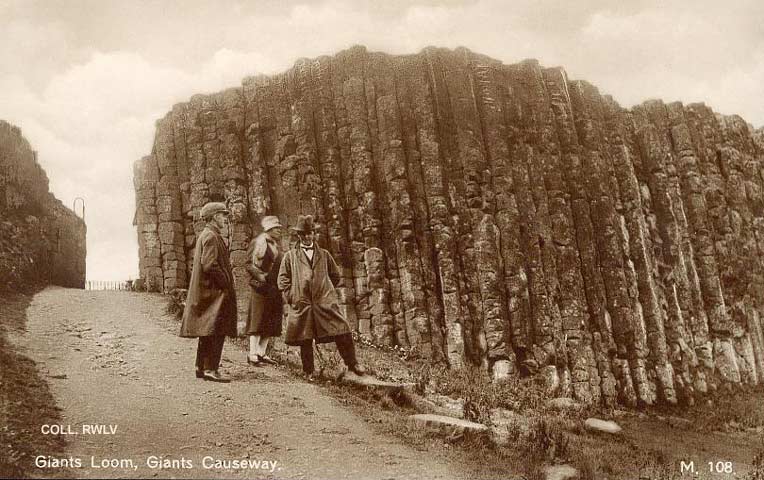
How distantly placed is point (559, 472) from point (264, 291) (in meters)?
5.15

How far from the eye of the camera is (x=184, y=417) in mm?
8594

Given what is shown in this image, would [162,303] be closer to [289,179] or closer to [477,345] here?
[289,179]

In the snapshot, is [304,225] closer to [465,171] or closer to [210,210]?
[210,210]

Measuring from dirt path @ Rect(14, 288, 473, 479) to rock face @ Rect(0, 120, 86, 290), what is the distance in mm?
2685

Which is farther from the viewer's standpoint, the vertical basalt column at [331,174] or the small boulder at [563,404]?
the vertical basalt column at [331,174]

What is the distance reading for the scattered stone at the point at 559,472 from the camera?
9602 millimetres

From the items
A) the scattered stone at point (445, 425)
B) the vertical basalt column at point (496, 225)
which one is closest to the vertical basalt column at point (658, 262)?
the vertical basalt column at point (496, 225)

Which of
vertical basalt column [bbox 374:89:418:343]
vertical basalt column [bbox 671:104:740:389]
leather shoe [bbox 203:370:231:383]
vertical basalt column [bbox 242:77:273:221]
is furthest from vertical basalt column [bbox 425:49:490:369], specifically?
vertical basalt column [bbox 671:104:740:389]

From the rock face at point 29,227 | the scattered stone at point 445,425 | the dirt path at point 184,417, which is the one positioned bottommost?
the scattered stone at point 445,425

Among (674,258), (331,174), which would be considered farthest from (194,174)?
(674,258)

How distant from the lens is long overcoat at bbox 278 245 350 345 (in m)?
10.8

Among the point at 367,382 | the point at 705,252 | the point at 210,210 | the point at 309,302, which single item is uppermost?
the point at 210,210

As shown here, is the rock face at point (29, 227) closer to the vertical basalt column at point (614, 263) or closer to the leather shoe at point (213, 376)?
the leather shoe at point (213, 376)

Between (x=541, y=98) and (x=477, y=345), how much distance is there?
22.6ft
